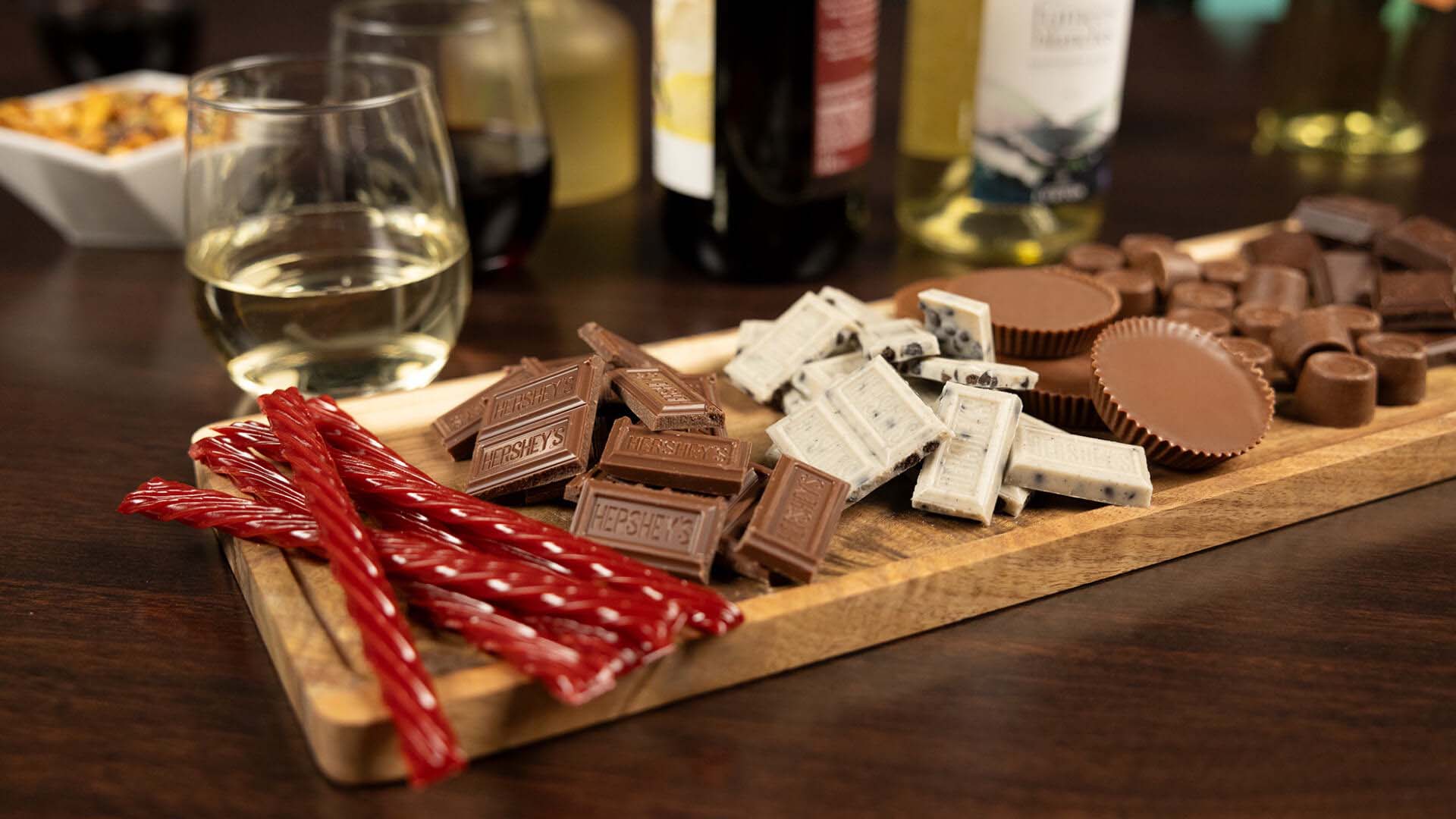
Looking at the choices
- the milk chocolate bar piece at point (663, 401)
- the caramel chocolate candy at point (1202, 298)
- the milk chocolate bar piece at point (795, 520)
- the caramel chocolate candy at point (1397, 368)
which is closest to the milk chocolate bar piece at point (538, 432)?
the milk chocolate bar piece at point (663, 401)

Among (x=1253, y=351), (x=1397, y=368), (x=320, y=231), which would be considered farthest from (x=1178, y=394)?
(x=320, y=231)

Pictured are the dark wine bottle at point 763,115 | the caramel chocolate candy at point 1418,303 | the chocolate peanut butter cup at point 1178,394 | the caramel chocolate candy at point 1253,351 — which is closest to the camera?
the chocolate peanut butter cup at point 1178,394

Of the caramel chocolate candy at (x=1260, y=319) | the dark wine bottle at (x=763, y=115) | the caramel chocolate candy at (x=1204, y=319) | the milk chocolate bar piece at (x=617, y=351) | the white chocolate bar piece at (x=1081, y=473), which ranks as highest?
the dark wine bottle at (x=763, y=115)

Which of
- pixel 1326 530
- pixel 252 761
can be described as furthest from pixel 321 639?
pixel 1326 530

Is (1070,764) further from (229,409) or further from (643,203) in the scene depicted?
(643,203)

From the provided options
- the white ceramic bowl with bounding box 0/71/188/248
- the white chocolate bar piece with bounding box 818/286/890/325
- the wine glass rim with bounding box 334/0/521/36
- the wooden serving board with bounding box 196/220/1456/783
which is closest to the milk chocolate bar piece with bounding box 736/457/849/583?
the wooden serving board with bounding box 196/220/1456/783

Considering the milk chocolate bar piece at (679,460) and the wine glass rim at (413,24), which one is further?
the wine glass rim at (413,24)

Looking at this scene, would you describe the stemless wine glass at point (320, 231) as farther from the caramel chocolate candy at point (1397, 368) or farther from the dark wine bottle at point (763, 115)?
the caramel chocolate candy at point (1397, 368)
